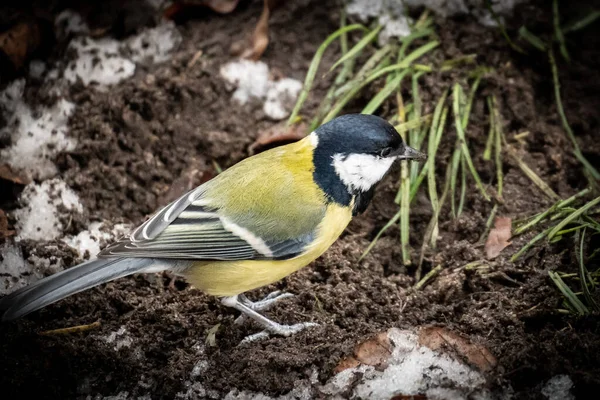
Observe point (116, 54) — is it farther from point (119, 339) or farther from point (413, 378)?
point (413, 378)

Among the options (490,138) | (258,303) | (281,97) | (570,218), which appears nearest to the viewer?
(570,218)

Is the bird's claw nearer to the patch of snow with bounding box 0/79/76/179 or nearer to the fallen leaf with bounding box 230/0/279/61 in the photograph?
the patch of snow with bounding box 0/79/76/179

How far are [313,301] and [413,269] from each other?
19.8 inches

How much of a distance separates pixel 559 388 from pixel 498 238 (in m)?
0.86

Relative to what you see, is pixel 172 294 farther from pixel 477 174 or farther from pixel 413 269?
pixel 477 174

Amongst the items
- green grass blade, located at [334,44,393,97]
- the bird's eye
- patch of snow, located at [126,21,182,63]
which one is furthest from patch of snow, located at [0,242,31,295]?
green grass blade, located at [334,44,393,97]

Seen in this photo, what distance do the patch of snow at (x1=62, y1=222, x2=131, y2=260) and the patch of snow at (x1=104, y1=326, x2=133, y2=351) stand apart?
0.49 meters

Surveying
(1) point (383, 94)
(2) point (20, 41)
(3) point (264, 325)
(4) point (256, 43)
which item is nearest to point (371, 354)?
(3) point (264, 325)

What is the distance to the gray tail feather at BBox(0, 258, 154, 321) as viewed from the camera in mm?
2408

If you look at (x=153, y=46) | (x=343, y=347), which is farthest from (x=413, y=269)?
(x=153, y=46)

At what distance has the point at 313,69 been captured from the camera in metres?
3.54

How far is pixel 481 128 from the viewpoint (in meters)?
3.42

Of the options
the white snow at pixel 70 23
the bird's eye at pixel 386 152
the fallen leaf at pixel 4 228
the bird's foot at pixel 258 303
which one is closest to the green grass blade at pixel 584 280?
the bird's eye at pixel 386 152

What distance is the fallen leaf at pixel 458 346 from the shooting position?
239 cm
